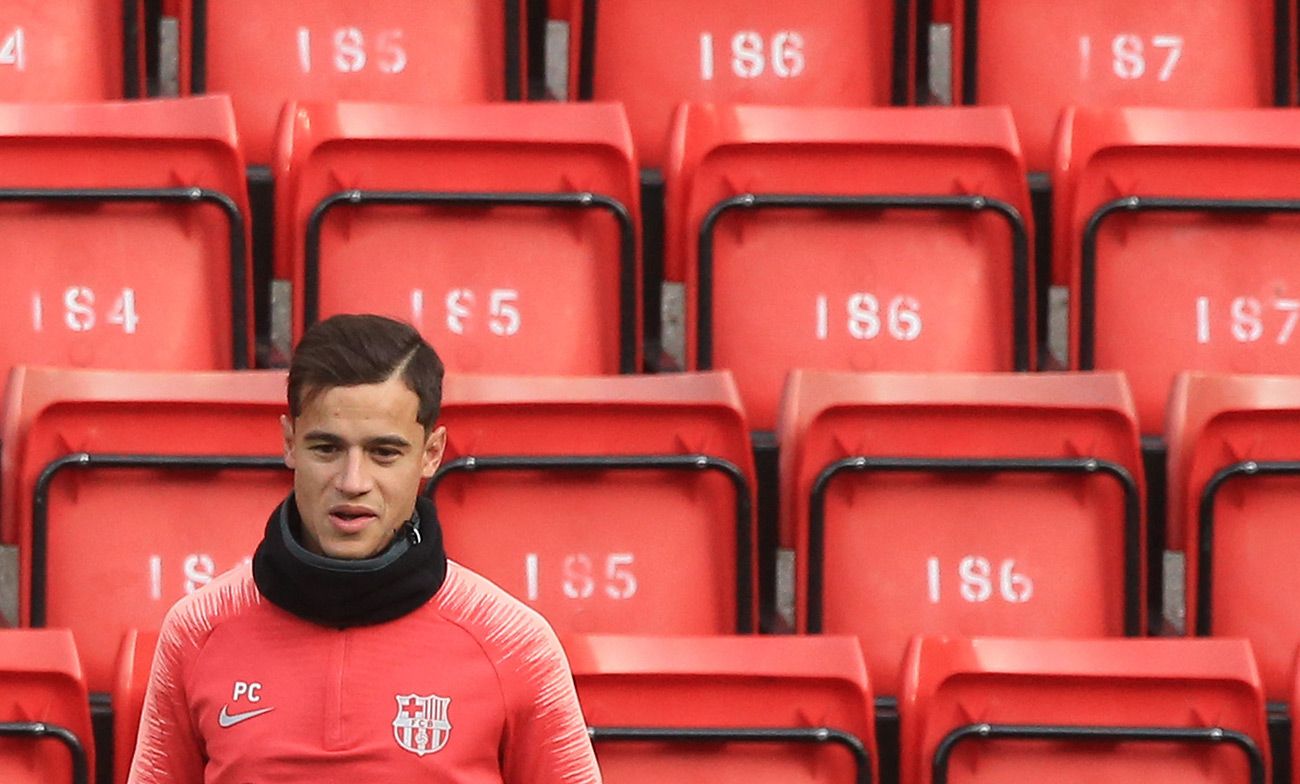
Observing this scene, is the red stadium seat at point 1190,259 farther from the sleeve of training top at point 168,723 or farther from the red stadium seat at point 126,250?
the sleeve of training top at point 168,723

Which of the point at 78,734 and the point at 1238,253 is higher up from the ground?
the point at 1238,253

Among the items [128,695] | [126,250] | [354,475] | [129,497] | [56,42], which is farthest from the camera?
[56,42]

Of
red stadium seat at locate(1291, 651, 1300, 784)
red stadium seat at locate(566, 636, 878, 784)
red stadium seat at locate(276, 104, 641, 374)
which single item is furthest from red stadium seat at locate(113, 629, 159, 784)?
red stadium seat at locate(1291, 651, 1300, 784)

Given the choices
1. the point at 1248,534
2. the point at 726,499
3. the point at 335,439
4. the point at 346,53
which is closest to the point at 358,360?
the point at 335,439

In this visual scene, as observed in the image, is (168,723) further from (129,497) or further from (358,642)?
(129,497)

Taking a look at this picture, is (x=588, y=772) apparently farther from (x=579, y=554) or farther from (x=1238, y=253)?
(x=1238, y=253)

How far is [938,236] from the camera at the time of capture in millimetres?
1032

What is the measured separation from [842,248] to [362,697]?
49cm

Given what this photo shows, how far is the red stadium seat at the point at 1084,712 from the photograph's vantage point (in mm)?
816

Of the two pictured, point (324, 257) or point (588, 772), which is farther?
point (324, 257)

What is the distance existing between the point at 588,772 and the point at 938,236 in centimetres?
49

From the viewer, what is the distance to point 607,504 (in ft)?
2.96

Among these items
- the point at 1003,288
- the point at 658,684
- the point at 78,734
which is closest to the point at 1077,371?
the point at 1003,288

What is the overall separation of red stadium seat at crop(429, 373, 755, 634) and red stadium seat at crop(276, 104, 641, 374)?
99 millimetres
